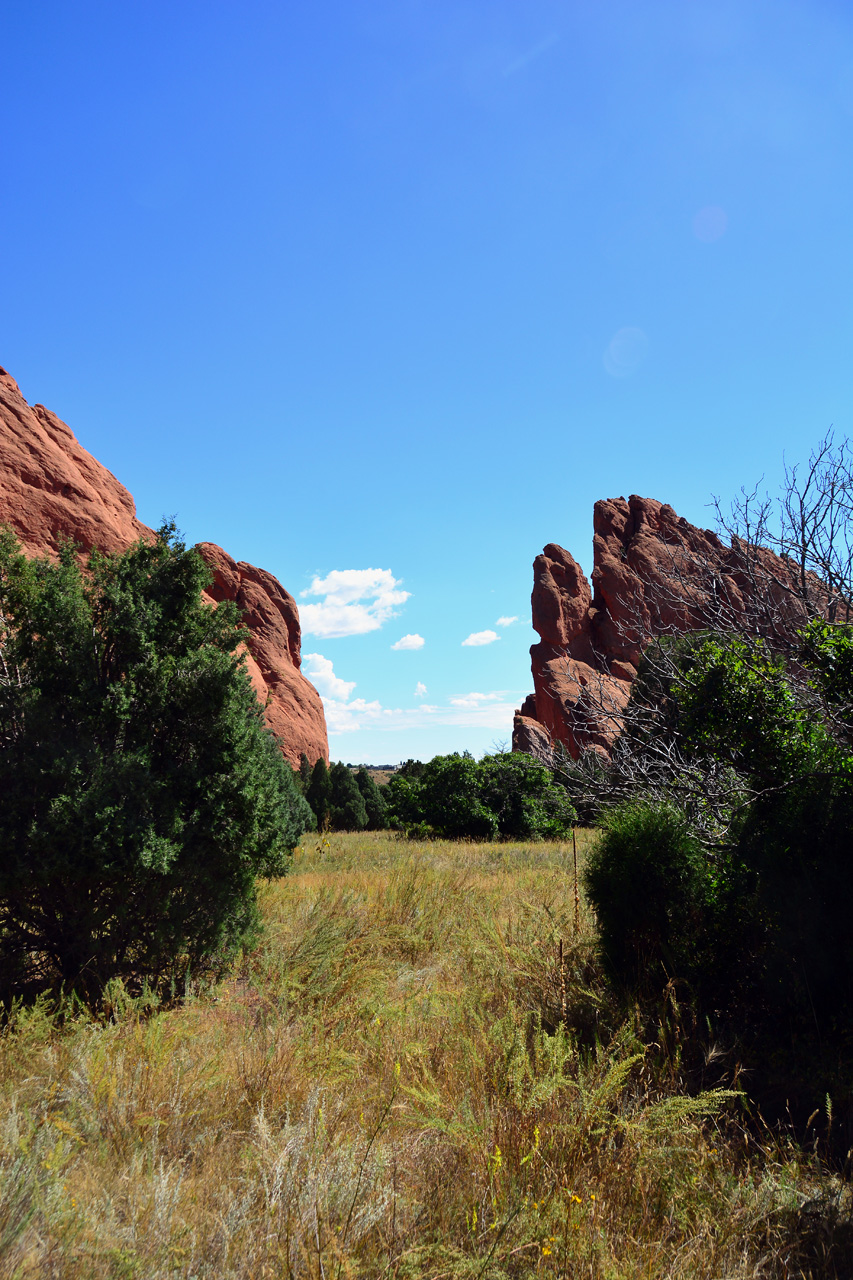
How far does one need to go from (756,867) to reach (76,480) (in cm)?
2921

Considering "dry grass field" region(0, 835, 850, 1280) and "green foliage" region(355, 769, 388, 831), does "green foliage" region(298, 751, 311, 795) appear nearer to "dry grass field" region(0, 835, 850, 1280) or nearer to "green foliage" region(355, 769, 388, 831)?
"green foliage" region(355, 769, 388, 831)

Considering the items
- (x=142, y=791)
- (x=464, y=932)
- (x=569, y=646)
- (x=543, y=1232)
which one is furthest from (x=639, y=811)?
(x=569, y=646)

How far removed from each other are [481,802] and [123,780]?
710 inches

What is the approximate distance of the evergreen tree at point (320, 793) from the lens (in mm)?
29531

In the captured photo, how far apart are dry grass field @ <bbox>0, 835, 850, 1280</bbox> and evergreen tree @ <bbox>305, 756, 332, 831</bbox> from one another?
974 inches

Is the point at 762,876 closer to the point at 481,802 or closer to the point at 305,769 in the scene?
the point at 481,802

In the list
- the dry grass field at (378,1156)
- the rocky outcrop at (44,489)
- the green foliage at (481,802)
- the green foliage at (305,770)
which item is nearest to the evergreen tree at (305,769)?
the green foliage at (305,770)

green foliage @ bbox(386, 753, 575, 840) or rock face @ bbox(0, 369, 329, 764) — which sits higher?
rock face @ bbox(0, 369, 329, 764)

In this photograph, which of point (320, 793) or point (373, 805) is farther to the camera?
point (373, 805)

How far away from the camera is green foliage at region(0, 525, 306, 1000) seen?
4.83 metres

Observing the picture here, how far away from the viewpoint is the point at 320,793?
3120 cm

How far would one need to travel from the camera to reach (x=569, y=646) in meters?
47.8

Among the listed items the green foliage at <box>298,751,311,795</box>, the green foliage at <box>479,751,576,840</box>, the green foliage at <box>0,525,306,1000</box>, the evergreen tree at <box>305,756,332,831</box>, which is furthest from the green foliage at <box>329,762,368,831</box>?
the green foliage at <box>0,525,306,1000</box>

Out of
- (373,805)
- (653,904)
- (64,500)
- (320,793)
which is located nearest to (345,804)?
(320,793)
